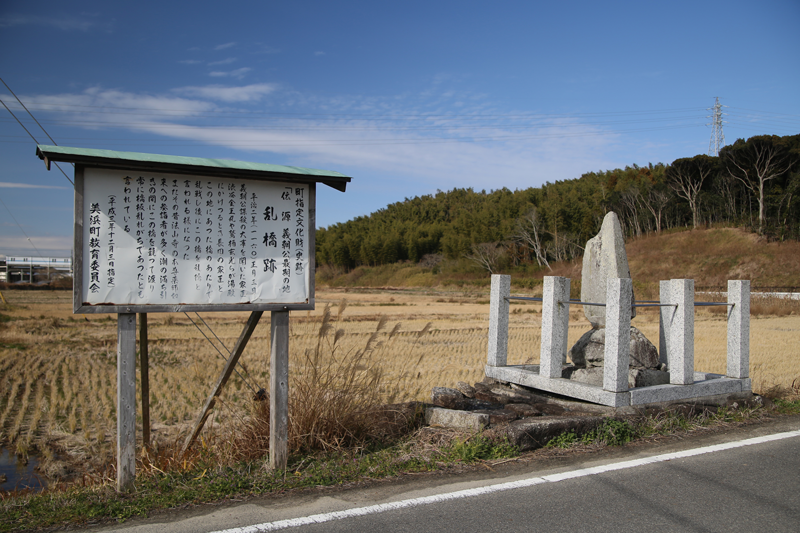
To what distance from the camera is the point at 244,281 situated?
374 centimetres

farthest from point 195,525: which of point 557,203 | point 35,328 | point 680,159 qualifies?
point 557,203

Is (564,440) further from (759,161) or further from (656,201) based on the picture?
(656,201)

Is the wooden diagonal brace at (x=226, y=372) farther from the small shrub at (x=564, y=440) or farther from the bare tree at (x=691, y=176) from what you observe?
the bare tree at (x=691, y=176)

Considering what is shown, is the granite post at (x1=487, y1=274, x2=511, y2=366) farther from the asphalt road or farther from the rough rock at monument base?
the asphalt road

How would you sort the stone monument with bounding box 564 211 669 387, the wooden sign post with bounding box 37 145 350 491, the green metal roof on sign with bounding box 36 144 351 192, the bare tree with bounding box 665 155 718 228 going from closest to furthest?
the green metal roof on sign with bounding box 36 144 351 192
the wooden sign post with bounding box 37 145 350 491
the stone monument with bounding box 564 211 669 387
the bare tree with bounding box 665 155 718 228

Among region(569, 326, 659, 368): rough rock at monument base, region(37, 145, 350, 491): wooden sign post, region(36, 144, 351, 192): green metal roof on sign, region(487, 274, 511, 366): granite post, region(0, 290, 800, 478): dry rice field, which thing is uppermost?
region(36, 144, 351, 192): green metal roof on sign

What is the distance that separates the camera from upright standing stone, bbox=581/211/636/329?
5970 mm

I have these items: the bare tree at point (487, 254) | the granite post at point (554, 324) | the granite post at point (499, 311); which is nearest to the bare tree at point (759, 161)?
the bare tree at point (487, 254)

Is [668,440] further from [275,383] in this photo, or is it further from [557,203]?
[557,203]

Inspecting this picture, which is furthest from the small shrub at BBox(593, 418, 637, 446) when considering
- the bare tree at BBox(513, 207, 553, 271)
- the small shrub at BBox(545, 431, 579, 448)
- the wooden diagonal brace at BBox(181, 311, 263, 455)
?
the bare tree at BBox(513, 207, 553, 271)

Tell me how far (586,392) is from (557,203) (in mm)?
58376

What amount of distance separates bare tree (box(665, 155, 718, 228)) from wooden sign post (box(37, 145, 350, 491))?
5371 centimetres

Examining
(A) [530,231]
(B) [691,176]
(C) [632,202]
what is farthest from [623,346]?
(C) [632,202]

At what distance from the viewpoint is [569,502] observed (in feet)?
10.5
